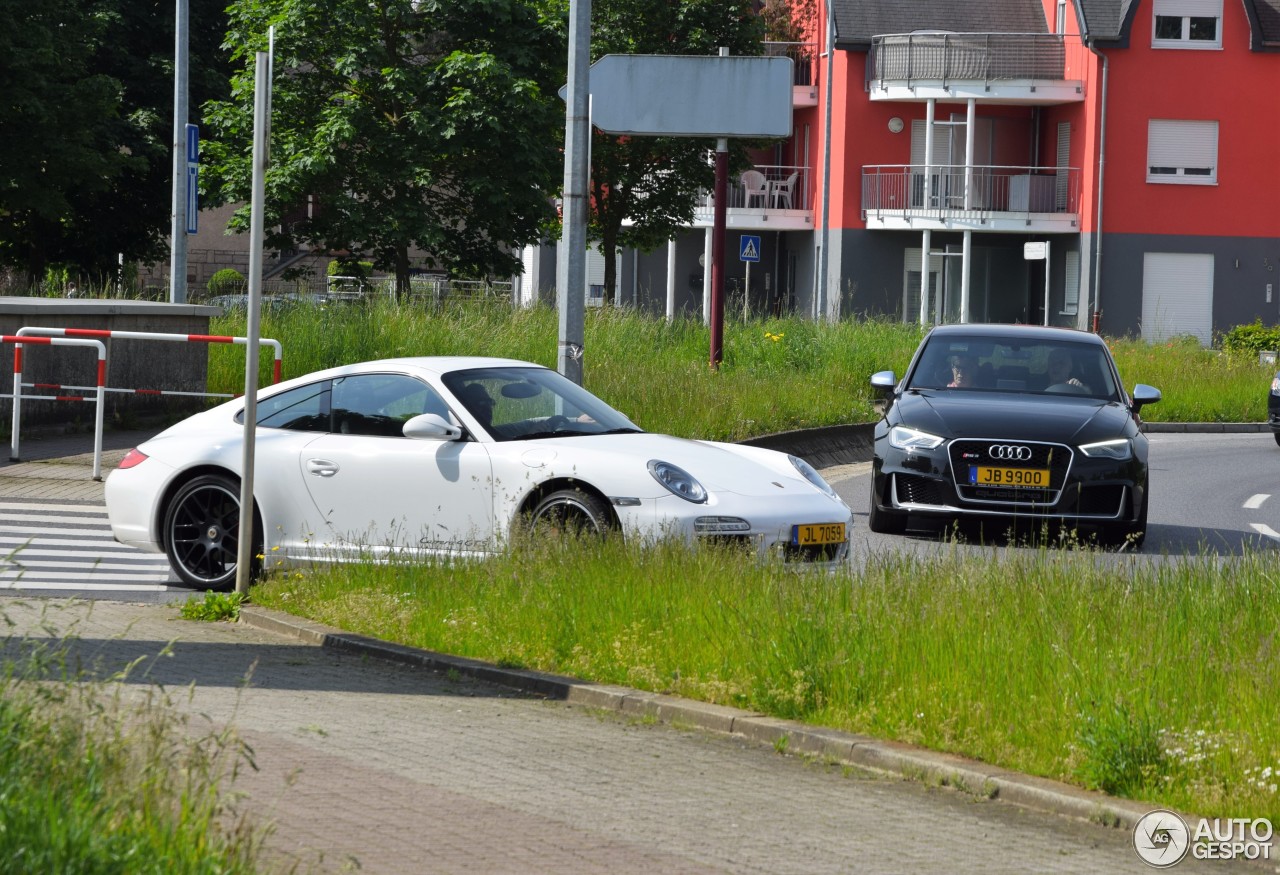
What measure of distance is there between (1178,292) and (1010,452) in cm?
3972

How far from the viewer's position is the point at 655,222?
158 feet

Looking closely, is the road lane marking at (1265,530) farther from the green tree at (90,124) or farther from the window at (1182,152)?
the window at (1182,152)

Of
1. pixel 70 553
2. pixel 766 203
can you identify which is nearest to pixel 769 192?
pixel 766 203

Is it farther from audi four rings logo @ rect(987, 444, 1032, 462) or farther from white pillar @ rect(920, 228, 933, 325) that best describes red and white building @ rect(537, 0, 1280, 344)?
audi four rings logo @ rect(987, 444, 1032, 462)

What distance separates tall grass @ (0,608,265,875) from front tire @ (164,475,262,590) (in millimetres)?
5724

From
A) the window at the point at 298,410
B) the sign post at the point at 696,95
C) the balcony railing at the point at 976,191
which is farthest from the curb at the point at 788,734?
the balcony railing at the point at 976,191

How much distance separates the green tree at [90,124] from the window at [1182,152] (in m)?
24.8

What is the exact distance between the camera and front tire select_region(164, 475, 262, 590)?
35.7ft

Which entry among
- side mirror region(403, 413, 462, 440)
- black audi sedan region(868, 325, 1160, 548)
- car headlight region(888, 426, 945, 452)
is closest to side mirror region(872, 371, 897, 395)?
black audi sedan region(868, 325, 1160, 548)

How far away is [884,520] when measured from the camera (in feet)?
45.3

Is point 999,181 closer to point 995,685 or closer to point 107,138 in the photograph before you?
point 107,138

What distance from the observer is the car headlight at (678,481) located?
9.93 meters

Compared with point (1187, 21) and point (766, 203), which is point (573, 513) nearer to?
point (1187, 21)

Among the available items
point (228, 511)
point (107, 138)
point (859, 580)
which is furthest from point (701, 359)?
point (107, 138)
